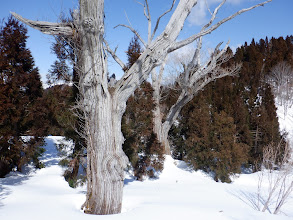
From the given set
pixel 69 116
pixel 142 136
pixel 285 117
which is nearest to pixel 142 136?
pixel 142 136

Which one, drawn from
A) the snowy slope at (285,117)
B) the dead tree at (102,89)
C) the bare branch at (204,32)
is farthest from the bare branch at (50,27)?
the snowy slope at (285,117)

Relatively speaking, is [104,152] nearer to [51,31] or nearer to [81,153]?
[51,31]

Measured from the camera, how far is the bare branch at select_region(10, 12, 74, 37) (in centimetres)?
346

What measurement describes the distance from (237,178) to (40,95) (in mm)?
8508

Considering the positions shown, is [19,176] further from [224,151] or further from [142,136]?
[224,151]

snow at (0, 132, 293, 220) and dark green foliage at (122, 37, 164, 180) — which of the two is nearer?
snow at (0, 132, 293, 220)

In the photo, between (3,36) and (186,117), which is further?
(186,117)

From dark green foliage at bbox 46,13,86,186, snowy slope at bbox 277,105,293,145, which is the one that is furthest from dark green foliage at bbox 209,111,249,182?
snowy slope at bbox 277,105,293,145

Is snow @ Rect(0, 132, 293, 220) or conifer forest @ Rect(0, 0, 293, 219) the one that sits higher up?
conifer forest @ Rect(0, 0, 293, 219)

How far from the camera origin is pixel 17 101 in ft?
21.2

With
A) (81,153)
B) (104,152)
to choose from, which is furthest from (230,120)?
(104,152)

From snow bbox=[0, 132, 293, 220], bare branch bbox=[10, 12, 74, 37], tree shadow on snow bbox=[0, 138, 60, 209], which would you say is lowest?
snow bbox=[0, 132, 293, 220]

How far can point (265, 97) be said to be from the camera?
1385 centimetres

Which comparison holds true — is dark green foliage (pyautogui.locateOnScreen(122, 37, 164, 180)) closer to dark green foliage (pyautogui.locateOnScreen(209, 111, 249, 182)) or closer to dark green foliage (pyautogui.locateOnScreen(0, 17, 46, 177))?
dark green foliage (pyautogui.locateOnScreen(209, 111, 249, 182))
